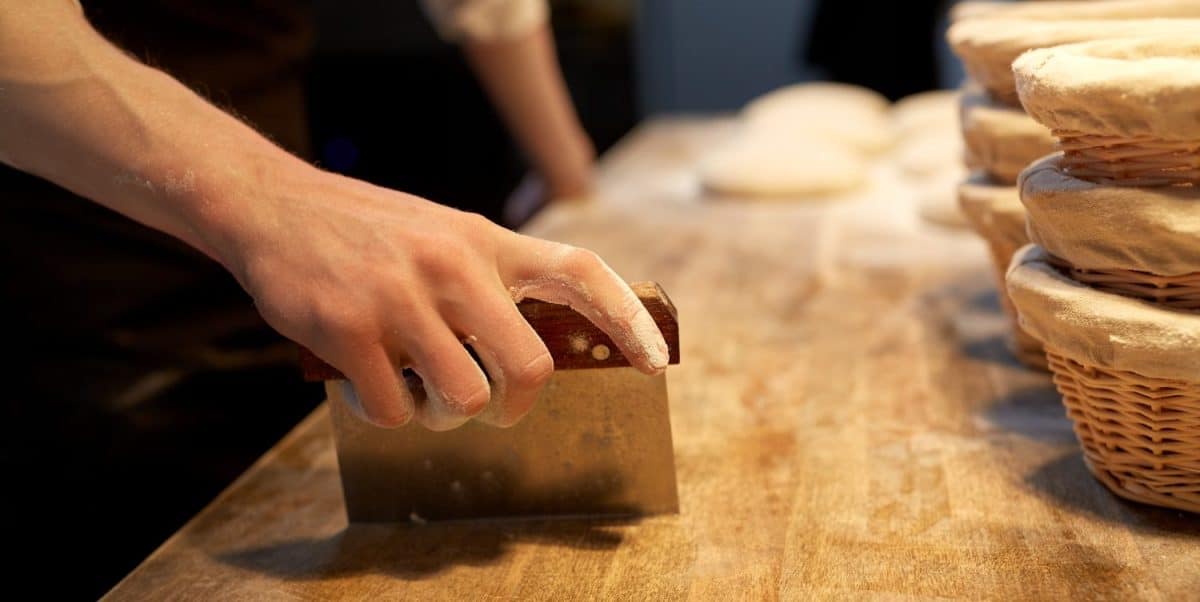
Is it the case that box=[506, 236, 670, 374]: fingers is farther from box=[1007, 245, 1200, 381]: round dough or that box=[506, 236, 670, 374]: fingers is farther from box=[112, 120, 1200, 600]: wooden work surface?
box=[1007, 245, 1200, 381]: round dough

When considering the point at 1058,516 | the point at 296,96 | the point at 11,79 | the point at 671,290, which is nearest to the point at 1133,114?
the point at 1058,516

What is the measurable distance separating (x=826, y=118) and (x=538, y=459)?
6.03 feet

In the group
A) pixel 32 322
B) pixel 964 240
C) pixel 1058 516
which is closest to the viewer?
pixel 1058 516

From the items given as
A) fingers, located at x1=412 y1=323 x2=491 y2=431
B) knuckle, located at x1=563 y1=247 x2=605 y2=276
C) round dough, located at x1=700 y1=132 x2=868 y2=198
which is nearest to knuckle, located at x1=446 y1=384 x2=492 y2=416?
fingers, located at x1=412 y1=323 x2=491 y2=431

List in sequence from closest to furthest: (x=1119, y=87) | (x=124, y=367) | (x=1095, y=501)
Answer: (x=1119, y=87), (x=1095, y=501), (x=124, y=367)

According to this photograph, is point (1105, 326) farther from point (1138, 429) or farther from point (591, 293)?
point (591, 293)

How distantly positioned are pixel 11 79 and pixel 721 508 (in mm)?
680

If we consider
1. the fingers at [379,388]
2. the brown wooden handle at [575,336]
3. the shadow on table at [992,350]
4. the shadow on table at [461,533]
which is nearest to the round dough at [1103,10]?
the shadow on table at [992,350]

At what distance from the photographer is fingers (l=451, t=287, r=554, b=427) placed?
853 millimetres

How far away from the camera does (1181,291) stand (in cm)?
84

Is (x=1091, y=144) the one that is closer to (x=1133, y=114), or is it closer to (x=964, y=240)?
(x=1133, y=114)

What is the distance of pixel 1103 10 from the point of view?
1.10 meters

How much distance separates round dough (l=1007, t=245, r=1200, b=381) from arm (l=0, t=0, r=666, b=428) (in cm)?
30

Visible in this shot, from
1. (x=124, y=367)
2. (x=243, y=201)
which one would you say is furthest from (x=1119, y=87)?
(x=124, y=367)
